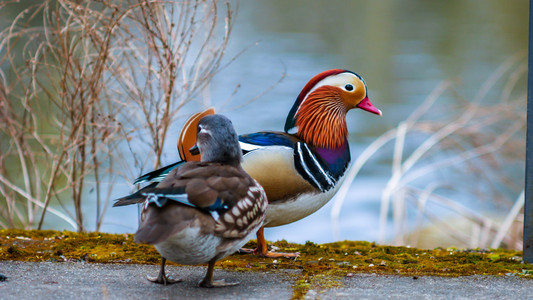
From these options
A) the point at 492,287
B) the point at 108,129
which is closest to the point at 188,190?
the point at 492,287

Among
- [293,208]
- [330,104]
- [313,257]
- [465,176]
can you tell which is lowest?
[465,176]

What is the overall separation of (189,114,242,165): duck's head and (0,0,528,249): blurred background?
1.45 m

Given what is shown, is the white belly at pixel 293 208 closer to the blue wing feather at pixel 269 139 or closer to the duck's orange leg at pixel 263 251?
the duck's orange leg at pixel 263 251

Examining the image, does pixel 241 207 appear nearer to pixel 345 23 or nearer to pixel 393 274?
pixel 393 274

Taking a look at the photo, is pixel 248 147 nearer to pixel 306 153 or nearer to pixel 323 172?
pixel 306 153

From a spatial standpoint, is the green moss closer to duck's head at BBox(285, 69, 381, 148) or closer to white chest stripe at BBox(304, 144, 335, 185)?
white chest stripe at BBox(304, 144, 335, 185)

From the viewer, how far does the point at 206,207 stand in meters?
3.13

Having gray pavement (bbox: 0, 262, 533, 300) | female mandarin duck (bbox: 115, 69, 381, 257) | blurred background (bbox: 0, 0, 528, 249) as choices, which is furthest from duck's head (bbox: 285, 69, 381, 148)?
gray pavement (bbox: 0, 262, 533, 300)

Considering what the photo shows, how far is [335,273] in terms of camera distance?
145 inches

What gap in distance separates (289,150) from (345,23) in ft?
64.3

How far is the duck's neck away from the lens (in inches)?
173

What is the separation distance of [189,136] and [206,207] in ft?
3.49

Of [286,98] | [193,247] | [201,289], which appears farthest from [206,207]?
[286,98]

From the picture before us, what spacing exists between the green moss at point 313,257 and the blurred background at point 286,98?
35.3 inches
